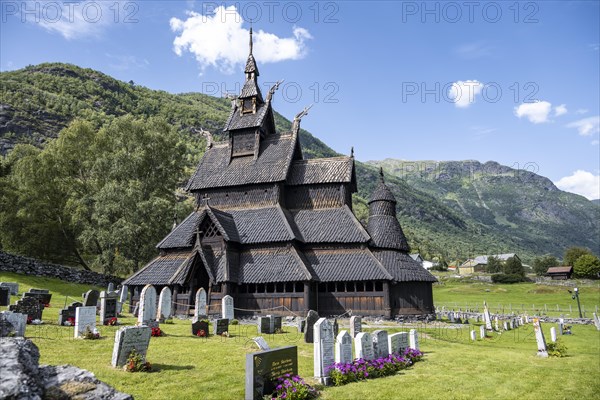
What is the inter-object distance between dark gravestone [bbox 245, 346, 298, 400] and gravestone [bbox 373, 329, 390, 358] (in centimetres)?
462

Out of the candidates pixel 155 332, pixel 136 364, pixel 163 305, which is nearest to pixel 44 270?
pixel 163 305

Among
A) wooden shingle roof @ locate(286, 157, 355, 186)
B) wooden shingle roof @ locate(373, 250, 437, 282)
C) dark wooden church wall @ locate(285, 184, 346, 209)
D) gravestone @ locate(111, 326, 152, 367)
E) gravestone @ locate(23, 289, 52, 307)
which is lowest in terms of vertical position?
gravestone @ locate(111, 326, 152, 367)

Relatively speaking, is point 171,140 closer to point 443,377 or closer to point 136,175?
point 136,175

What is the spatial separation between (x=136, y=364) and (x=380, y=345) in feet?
28.0

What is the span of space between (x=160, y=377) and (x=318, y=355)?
4.65 meters

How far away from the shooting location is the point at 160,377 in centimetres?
1141

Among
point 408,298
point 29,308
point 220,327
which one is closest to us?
point 29,308

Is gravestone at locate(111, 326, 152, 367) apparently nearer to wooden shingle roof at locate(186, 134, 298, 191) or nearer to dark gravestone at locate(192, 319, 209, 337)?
dark gravestone at locate(192, 319, 209, 337)

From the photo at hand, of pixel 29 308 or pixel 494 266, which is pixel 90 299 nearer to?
pixel 29 308

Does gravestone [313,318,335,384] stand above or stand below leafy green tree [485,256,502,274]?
below

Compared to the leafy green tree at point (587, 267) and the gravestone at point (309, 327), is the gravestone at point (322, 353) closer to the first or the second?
the gravestone at point (309, 327)

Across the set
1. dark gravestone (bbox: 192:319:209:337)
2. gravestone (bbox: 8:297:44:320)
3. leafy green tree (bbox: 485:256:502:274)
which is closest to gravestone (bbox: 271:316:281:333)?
dark gravestone (bbox: 192:319:209:337)

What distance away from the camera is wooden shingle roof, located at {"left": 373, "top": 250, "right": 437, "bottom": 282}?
98.0 feet

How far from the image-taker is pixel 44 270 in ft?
116
